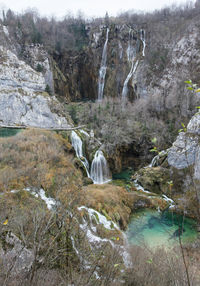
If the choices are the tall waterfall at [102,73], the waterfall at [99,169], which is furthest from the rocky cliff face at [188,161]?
the tall waterfall at [102,73]

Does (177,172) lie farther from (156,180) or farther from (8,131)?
(8,131)

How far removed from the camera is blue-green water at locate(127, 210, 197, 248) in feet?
42.1

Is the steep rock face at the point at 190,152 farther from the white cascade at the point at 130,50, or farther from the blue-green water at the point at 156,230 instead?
the white cascade at the point at 130,50

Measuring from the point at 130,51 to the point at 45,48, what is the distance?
2147cm

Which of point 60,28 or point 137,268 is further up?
point 60,28

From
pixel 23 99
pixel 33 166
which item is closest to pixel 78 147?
pixel 33 166

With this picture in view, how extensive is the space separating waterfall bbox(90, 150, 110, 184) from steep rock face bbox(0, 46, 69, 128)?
11403 mm

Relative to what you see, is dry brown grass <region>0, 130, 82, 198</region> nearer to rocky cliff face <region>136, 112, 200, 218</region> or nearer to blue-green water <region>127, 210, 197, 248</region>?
blue-green water <region>127, 210, 197, 248</region>

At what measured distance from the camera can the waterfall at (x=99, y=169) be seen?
71.6 ft

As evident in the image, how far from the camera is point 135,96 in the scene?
39.8 metres

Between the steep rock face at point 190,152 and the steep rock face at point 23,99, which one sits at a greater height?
the steep rock face at point 23,99

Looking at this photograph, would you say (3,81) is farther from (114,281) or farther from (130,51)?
(114,281)

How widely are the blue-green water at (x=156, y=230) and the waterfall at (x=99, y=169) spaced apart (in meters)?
6.57

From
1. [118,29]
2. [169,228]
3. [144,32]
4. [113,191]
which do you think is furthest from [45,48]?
[169,228]
